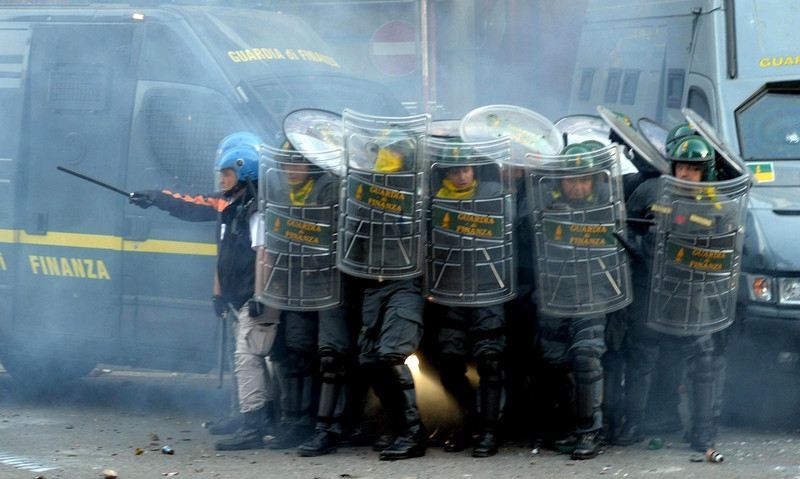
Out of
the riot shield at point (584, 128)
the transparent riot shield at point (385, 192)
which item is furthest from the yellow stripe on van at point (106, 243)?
the riot shield at point (584, 128)

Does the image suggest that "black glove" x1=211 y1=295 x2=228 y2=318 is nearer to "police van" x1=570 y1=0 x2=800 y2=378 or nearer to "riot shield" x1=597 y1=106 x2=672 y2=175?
"riot shield" x1=597 y1=106 x2=672 y2=175

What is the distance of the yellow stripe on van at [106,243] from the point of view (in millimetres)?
8227

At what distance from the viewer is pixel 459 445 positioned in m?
7.25

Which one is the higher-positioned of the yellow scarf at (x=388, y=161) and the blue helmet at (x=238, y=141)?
the blue helmet at (x=238, y=141)

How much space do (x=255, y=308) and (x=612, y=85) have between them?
3.58 meters

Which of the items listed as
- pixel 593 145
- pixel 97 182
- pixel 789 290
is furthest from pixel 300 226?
pixel 789 290

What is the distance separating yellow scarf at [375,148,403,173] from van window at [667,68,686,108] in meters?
2.87

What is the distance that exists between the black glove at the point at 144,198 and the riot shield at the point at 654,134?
8.38 ft

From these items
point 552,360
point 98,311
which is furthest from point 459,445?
point 98,311

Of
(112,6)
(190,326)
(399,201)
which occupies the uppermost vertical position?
(112,6)

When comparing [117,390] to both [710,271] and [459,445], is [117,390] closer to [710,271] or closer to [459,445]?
[459,445]

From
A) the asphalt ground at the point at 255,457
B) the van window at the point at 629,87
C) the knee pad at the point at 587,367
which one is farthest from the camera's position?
the van window at the point at 629,87

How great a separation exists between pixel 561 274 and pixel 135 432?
104 inches

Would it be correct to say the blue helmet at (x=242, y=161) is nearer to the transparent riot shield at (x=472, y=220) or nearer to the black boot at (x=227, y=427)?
the transparent riot shield at (x=472, y=220)
